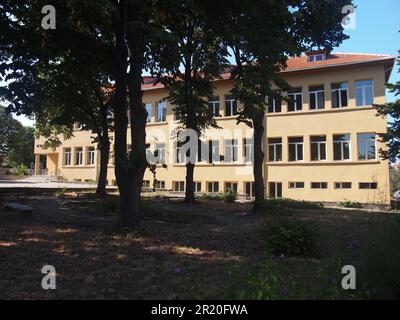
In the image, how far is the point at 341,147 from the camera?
102ft

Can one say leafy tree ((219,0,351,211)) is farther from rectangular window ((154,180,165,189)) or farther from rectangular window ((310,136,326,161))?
rectangular window ((154,180,165,189))

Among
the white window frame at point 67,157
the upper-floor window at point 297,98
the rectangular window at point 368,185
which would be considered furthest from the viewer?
the white window frame at point 67,157

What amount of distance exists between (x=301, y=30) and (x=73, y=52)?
964 cm

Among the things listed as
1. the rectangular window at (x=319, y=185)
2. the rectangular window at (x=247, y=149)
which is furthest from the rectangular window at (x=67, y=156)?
the rectangular window at (x=319, y=185)

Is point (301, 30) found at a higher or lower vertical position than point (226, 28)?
higher

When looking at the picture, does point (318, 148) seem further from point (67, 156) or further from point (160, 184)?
point (67, 156)

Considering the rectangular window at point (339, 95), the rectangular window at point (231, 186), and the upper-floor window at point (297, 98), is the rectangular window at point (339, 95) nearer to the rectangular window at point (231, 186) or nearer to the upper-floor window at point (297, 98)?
the upper-floor window at point (297, 98)

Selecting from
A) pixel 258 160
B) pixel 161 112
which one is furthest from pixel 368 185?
pixel 161 112

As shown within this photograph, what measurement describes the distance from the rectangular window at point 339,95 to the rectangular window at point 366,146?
8.57 feet

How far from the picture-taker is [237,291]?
518 centimetres

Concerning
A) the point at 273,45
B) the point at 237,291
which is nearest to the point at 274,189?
the point at 273,45

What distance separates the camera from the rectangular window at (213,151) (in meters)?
36.5

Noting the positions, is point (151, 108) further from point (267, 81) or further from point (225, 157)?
point (267, 81)

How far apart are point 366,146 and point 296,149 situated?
5.10 meters
